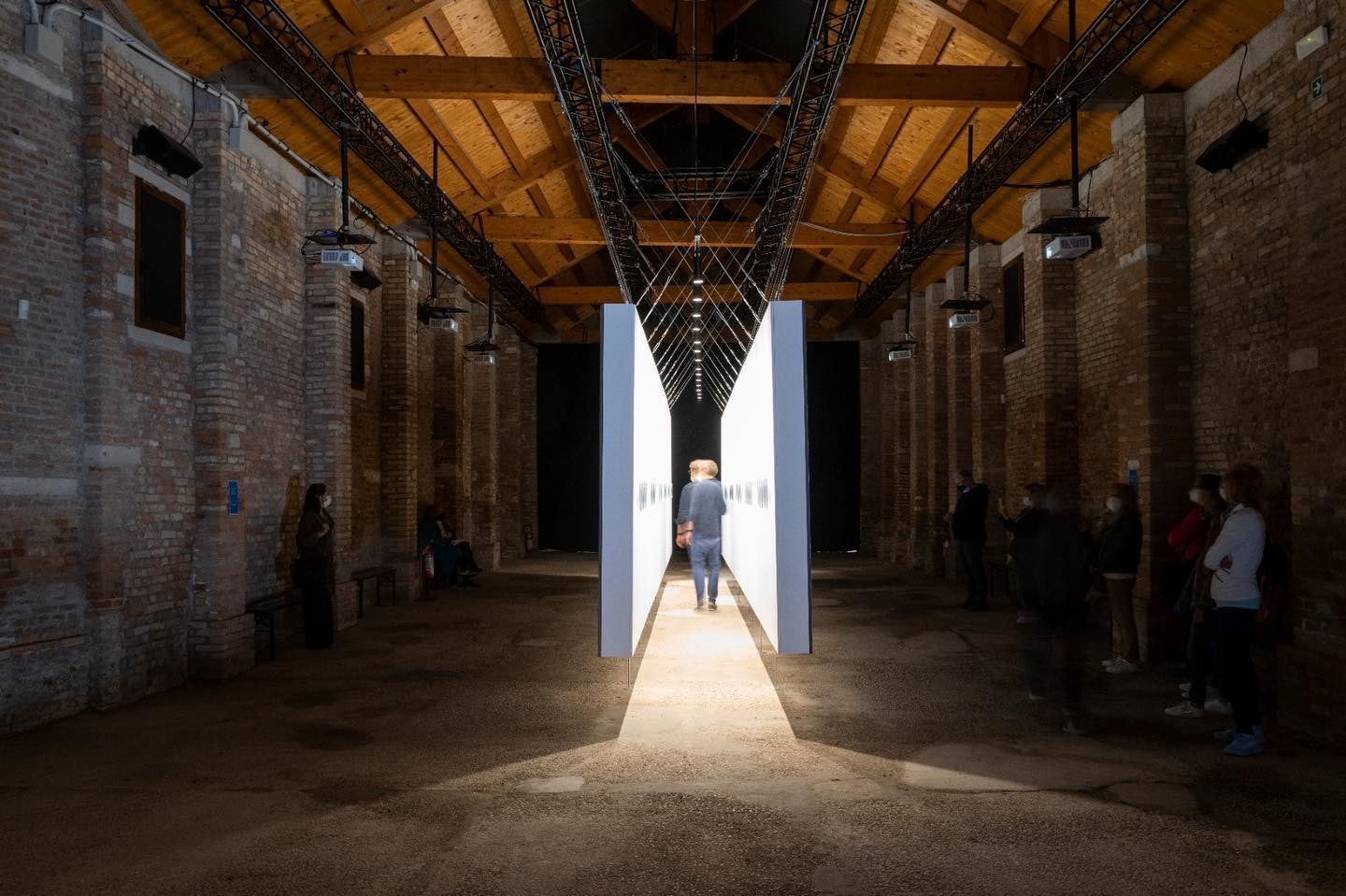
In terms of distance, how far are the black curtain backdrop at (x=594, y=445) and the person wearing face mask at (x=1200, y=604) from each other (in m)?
15.3

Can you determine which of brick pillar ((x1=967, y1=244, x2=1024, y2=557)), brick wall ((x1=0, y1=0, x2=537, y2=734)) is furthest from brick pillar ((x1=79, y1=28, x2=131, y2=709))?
brick pillar ((x1=967, y1=244, x2=1024, y2=557))

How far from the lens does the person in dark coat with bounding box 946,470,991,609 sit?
11539mm

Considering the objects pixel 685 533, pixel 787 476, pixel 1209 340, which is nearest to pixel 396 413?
pixel 685 533

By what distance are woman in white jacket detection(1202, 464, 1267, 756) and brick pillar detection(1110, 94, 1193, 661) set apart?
2781mm

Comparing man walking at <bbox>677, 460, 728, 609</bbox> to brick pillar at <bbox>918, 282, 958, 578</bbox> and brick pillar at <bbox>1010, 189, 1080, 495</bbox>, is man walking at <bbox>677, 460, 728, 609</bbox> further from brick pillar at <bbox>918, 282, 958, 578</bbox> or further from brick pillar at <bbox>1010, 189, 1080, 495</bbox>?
brick pillar at <bbox>918, 282, 958, 578</bbox>

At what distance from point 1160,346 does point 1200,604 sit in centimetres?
323

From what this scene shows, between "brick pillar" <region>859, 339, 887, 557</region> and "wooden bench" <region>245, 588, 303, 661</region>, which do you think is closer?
"wooden bench" <region>245, 588, 303, 661</region>

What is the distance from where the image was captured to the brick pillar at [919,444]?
1681cm

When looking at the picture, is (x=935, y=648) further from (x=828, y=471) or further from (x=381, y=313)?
(x=828, y=471)

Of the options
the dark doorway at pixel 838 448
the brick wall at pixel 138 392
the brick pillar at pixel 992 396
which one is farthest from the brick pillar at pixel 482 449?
the brick pillar at pixel 992 396

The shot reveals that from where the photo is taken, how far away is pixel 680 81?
9672mm

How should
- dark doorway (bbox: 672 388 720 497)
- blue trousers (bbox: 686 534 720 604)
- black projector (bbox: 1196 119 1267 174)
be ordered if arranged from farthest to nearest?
dark doorway (bbox: 672 388 720 497) < blue trousers (bbox: 686 534 720 604) < black projector (bbox: 1196 119 1267 174)

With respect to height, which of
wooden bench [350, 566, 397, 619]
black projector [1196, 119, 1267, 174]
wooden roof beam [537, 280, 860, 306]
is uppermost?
wooden roof beam [537, 280, 860, 306]

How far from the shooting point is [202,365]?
800 cm
